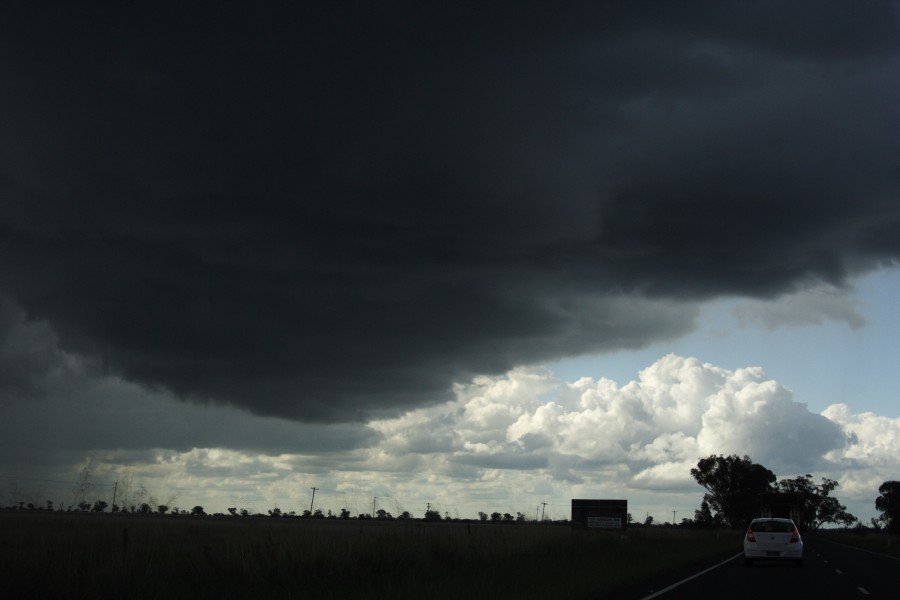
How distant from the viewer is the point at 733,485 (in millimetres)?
158375

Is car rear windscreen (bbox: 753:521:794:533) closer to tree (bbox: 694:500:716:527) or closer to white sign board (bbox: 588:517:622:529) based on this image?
Answer: white sign board (bbox: 588:517:622:529)

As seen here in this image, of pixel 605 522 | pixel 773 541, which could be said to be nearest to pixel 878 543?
pixel 605 522

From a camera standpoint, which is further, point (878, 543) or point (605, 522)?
point (878, 543)

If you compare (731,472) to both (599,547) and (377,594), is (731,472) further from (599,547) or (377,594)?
(377,594)

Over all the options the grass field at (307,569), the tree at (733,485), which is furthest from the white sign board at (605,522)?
the tree at (733,485)

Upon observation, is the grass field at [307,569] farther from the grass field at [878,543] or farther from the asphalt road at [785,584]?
the grass field at [878,543]

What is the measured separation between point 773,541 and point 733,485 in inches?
5358

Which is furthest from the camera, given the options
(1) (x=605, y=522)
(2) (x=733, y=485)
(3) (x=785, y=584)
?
(2) (x=733, y=485)

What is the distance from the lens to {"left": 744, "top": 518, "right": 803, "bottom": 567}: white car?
3144 centimetres

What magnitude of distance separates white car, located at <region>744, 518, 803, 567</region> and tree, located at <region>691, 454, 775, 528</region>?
13328 centimetres

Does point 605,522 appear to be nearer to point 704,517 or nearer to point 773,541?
point 773,541

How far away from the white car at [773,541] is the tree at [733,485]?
437ft

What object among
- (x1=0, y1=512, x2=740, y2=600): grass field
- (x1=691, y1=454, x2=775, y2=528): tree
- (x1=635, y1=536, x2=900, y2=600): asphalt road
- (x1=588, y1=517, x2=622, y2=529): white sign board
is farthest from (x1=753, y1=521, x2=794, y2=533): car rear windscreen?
(x1=691, y1=454, x2=775, y2=528): tree

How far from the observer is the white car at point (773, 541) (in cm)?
3144
